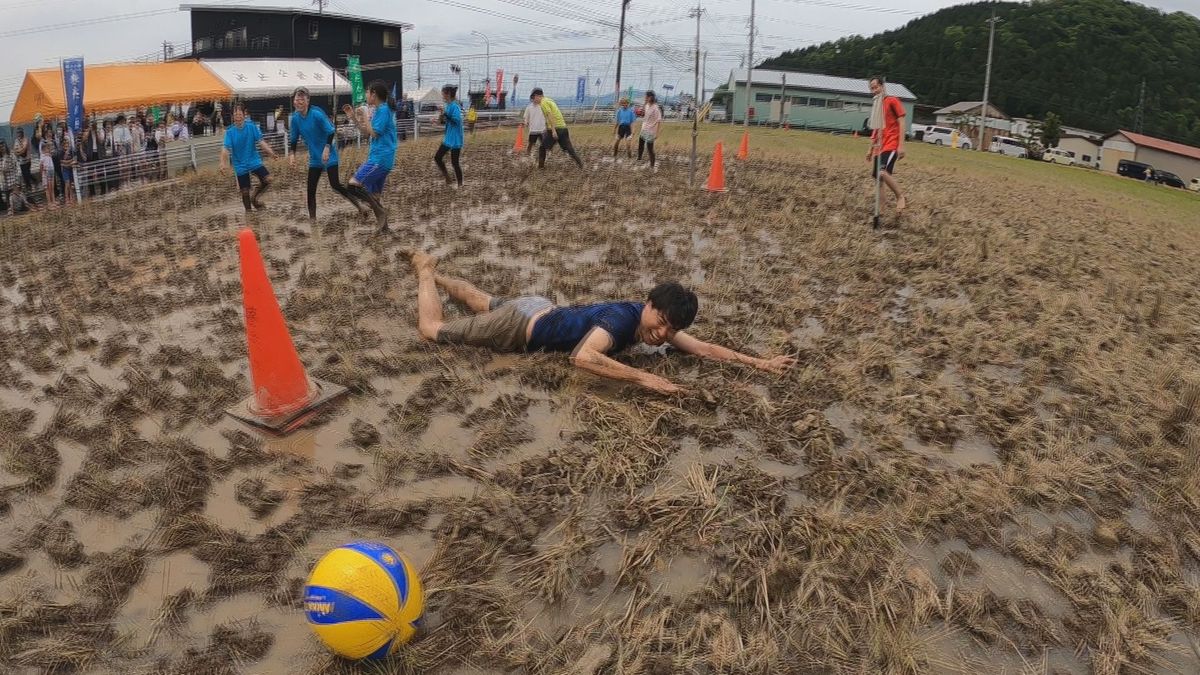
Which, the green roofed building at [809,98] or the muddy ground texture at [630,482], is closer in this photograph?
the muddy ground texture at [630,482]

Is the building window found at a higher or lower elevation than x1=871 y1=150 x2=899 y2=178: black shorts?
higher

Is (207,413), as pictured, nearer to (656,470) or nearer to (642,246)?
(656,470)

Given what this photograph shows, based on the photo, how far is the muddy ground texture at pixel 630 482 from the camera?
7.66ft

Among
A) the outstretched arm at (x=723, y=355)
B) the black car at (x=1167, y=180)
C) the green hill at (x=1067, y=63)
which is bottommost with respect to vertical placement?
the outstretched arm at (x=723, y=355)

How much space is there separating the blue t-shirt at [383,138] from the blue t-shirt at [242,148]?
231 cm

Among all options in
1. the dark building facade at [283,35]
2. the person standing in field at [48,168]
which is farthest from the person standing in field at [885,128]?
the dark building facade at [283,35]

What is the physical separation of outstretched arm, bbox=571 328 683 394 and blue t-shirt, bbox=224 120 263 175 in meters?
7.61

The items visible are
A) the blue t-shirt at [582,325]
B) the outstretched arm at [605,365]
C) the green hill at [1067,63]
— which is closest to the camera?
the outstretched arm at [605,365]

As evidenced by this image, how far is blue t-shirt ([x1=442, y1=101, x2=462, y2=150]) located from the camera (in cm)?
1102

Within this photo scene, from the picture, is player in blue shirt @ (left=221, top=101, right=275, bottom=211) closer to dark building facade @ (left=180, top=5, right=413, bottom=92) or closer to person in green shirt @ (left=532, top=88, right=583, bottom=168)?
person in green shirt @ (left=532, top=88, right=583, bottom=168)

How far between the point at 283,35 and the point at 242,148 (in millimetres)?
37032

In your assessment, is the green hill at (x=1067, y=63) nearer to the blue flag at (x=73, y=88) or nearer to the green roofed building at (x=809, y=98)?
the green roofed building at (x=809, y=98)

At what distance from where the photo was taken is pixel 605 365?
Answer: 13.2 ft

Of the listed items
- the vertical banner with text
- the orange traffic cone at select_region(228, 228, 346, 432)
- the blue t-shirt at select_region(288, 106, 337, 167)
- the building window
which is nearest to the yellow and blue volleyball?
the orange traffic cone at select_region(228, 228, 346, 432)
